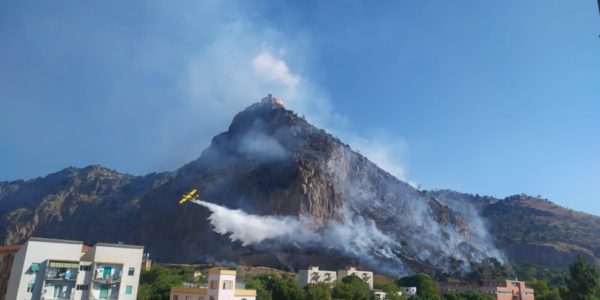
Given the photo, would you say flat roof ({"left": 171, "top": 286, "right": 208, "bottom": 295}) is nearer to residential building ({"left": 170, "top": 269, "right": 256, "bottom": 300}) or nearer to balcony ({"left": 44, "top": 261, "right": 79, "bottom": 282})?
residential building ({"left": 170, "top": 269, "right": 256, "bottom": 300})

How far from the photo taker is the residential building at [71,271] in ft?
185

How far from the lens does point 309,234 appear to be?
166 meters

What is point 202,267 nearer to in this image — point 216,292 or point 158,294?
point 158,294

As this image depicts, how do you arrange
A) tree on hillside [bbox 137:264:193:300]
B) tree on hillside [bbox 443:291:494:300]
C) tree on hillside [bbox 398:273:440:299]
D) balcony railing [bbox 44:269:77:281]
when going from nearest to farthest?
balcony railing [bbox 44:269:77:281] < tree on hillside [bbox 137:264:193:300] < tree on hillside [bbox 443:291:494:300] < tree on hillside [bbox 398:273:440:299]

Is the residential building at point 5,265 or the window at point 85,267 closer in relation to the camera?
the window at point 85,267

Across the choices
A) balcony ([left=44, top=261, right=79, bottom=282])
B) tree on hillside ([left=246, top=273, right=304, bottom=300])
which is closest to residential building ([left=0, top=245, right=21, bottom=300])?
balcony ([left=44, top=261, right=79, bottom=282])

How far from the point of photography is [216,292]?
62.7 meters

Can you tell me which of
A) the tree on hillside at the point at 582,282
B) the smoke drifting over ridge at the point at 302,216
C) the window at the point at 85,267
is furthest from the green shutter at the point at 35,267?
the smoke drifting over ridge at the point at 302,216

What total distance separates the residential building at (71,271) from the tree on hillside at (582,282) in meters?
75.0

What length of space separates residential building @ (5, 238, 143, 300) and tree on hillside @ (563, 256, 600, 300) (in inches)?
2953

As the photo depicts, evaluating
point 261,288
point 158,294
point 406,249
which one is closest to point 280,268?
point 406,249

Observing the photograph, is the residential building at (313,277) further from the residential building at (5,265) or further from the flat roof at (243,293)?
the residential building at (5,265)

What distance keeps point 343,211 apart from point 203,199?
2124 inches

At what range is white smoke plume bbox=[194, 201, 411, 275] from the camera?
164500mm
